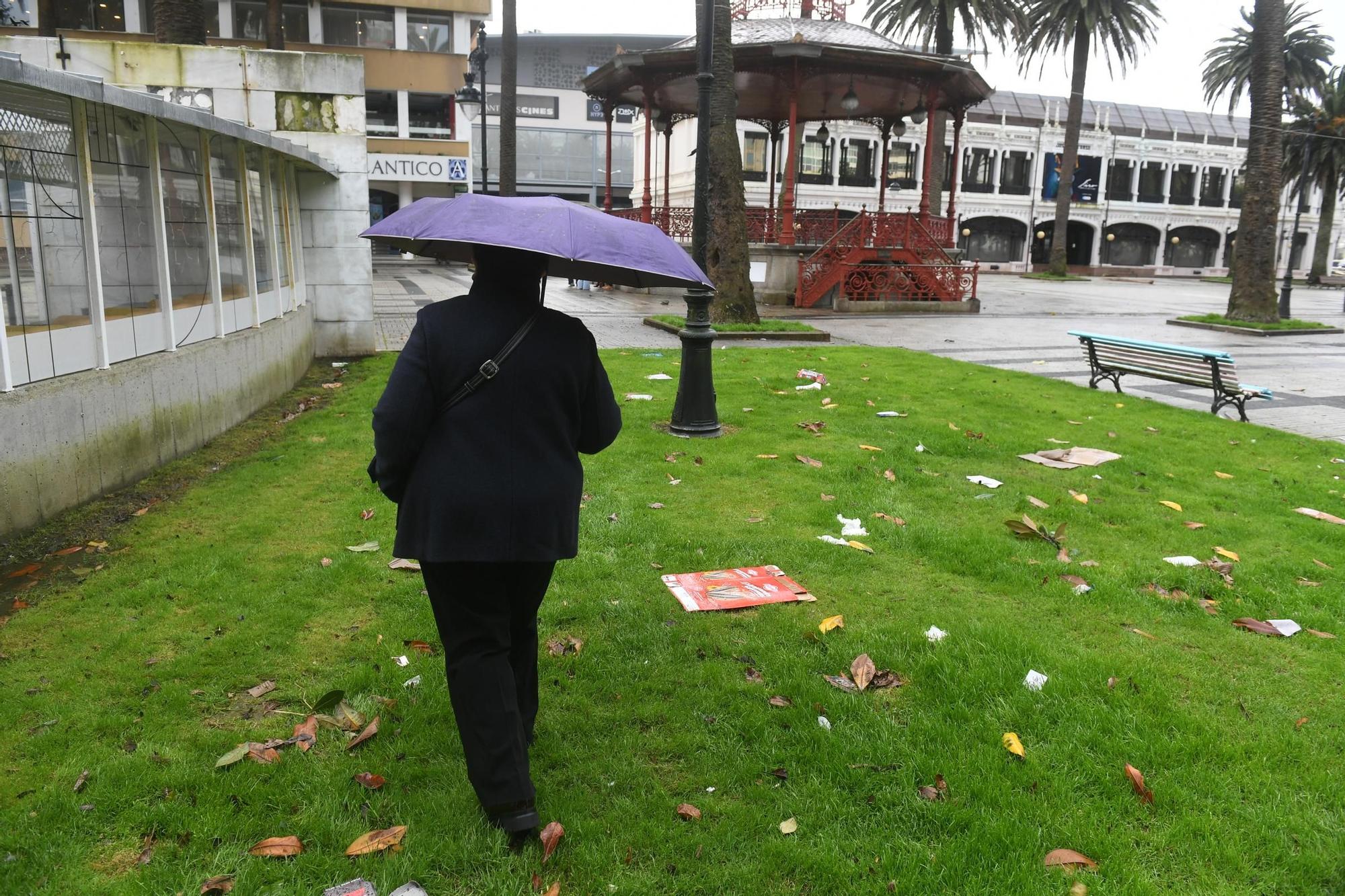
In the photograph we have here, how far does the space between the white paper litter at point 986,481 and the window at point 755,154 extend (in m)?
45.3

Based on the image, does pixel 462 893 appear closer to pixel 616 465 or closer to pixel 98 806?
pixel 98 806

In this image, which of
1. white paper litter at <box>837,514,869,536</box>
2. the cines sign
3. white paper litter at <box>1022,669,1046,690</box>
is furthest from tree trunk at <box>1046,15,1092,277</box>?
white paper litter at <box>1022,669,1046,690</box>

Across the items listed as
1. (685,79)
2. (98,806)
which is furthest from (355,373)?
(685,79)

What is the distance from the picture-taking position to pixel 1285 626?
180 inches

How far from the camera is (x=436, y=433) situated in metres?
2.80

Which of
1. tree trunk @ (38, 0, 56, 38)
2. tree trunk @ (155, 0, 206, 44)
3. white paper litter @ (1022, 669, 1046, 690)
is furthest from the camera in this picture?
tree trunk @ (38, 0, 56, 38)

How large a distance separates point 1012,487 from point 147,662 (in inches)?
217

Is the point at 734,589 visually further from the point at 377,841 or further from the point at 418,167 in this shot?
the point at 418,167

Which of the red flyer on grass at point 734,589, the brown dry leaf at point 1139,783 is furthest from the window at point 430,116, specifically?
the brown dry leaf at point 1139,783

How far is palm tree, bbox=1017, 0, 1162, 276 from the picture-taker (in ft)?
144

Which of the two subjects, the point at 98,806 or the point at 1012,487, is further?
the point at 1012,487

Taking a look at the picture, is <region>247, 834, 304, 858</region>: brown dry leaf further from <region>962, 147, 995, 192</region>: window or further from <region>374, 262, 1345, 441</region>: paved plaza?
<region>962, 147, 995, 192</region>: window

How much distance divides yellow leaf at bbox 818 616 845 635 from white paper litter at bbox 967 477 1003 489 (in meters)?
2.90

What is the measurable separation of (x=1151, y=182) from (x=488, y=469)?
7696 cm
